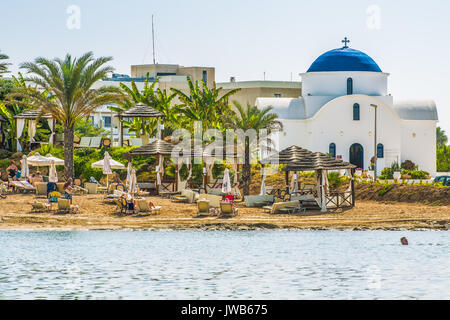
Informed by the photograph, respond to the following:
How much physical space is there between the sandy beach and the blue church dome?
27.9 metres

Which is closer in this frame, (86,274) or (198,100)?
(86,274)

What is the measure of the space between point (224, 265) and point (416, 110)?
1678 inches

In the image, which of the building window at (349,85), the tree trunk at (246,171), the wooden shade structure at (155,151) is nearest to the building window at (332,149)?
the building window at (349,85)

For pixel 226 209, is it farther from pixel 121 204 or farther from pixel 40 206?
pixel 40 206

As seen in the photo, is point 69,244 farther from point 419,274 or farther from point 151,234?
point 419,274

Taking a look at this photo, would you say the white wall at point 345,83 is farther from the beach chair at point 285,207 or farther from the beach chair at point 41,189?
the beach chair at point 41,189

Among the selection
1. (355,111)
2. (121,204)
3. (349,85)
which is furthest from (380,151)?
(121,204)

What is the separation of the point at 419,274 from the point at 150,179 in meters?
23.5

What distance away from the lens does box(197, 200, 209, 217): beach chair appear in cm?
3225

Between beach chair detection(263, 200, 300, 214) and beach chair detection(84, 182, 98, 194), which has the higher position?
beach chair detection(84, 182, 98, 194)

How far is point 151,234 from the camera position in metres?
28.6

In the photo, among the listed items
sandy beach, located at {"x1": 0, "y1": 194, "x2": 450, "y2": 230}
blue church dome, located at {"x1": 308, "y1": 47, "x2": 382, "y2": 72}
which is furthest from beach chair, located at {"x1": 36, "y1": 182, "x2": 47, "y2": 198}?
blue church dome, located at {"x1": 308, "y1": 47, "x2": 382, "y2": 72}

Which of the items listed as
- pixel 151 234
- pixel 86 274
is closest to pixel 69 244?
pixel 151 234

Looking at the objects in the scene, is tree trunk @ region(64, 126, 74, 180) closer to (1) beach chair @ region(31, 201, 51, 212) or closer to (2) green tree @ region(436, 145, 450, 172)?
(1) beach chair @ region(31, 201, 51, 212)
